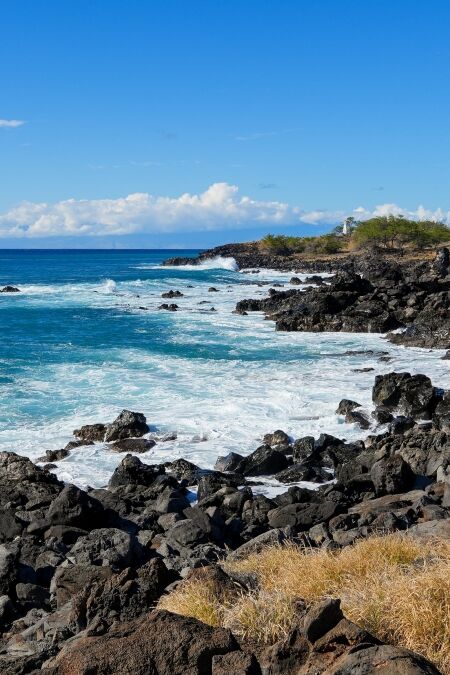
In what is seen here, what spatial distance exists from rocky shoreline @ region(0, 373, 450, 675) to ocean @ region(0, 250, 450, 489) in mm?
1351

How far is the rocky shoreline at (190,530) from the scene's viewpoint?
6008mm

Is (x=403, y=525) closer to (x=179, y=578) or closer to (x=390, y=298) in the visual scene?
(x=179, y=578)

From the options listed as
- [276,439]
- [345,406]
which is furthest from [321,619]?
[345,406]

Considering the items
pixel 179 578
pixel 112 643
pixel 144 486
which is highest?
pixel 112 643

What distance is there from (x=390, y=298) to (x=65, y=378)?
89.0 ft

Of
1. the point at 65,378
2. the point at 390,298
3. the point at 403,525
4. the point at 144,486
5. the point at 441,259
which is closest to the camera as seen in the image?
the point at 403,525

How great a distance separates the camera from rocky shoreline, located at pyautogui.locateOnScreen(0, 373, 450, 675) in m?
6.01

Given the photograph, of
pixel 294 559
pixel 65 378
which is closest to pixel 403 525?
pixel 294 559

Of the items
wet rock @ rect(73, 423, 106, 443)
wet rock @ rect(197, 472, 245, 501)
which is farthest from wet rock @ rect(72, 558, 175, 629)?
wet rock @ rect(73, 423, 106, 443)

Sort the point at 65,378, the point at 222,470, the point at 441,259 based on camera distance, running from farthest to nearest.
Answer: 1. the point at 441,259
2. the point at 65,378
3. the point at 222,470

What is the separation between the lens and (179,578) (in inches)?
371

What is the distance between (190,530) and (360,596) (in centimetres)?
734

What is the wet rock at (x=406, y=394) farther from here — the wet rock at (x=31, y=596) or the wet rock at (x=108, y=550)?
the wet rock at (x=31, y=596)

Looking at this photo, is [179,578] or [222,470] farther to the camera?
[222,470]
